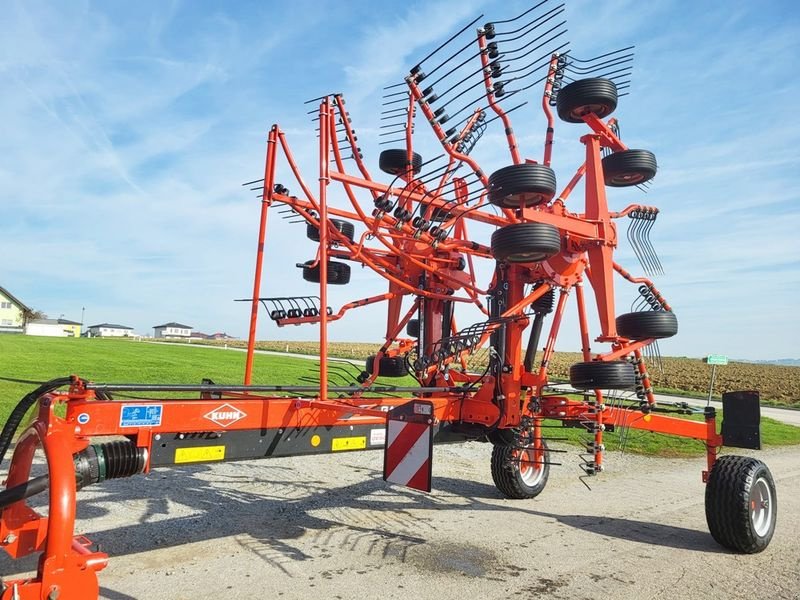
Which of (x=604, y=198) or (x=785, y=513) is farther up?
(x=604, y=198)

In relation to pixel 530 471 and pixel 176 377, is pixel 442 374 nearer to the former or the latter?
pixel 530 471

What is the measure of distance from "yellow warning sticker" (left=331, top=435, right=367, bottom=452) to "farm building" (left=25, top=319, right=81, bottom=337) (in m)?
95.6

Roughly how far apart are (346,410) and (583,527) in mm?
3084

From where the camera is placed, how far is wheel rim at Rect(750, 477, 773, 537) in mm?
5780

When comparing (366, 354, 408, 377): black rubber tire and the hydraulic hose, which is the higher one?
(366, 354, 408, 377): black rubber tire

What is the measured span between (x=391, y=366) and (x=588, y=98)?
3823mm

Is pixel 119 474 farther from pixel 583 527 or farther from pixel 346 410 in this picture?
pixel 583 527

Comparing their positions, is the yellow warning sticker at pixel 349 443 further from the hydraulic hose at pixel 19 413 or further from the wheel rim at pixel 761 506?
the wheel rim at pixel 761 506

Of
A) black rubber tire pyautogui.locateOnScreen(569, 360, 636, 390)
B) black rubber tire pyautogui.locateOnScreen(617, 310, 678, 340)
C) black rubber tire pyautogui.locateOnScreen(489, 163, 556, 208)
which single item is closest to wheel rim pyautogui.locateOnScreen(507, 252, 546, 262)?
black rubber tire pyautogui.locateOnScreen(489, 163, 556, 208)

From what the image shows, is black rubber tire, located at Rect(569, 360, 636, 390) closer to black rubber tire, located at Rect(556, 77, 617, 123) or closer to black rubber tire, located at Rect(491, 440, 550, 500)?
black rubber tire, located at Rect(491, 440, 550, 500)

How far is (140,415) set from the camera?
13.0 ft

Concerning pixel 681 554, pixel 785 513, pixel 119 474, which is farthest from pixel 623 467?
pixel 119 474

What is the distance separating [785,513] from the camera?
722 cm

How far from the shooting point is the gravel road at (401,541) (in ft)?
14.7
